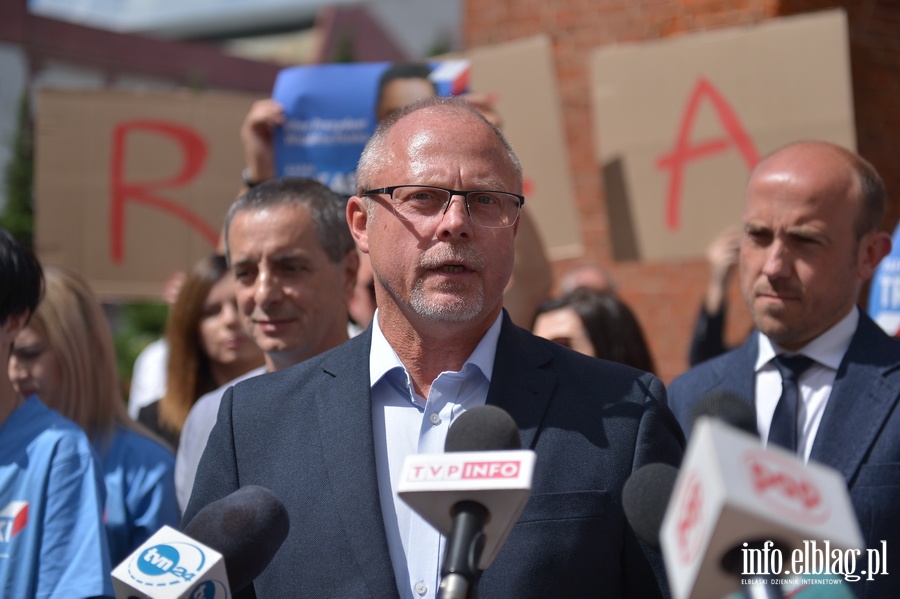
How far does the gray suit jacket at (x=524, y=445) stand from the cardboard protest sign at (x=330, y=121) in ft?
8.37

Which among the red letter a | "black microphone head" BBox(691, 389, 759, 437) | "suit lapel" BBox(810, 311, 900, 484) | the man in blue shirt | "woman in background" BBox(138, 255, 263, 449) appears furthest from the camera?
the red letter a

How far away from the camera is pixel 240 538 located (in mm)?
1942

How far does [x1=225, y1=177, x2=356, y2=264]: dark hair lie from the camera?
3.61 metres

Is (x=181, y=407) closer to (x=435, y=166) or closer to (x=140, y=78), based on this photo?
(x=435, y=166)

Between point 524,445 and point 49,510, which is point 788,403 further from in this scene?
point 49,510

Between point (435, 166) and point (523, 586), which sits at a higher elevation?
point (435, 166)

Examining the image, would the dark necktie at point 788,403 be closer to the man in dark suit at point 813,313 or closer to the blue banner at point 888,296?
the man in dark suit at point 813,313

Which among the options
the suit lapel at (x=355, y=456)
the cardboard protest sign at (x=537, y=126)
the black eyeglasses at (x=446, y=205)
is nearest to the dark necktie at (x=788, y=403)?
the black eyeglasses at (x=446, y=205)

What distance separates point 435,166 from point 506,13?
5715mm

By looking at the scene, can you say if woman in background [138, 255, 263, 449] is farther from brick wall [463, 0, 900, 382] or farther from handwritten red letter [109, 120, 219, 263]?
brick wall [463, 0, 900, 382]

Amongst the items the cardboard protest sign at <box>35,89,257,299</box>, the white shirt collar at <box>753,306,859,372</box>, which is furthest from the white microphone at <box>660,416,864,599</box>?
the cardboard protest sign at <box>35,89,257,299</box>

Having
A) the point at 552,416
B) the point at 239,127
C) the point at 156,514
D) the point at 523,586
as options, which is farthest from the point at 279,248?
the point at 239,127

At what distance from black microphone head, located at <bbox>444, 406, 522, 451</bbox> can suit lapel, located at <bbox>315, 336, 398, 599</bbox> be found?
0.60 metres

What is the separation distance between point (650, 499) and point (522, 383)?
0.79 m
